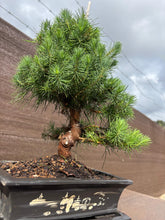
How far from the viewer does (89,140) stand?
1.81ft

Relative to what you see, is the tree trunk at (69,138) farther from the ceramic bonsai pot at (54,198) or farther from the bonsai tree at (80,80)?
the ceramic bonsai pot at (54,198)

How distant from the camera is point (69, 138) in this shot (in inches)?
21.8

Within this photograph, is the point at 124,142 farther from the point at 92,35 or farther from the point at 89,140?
the point at 92,35

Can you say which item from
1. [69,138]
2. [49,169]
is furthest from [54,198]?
[69,138]

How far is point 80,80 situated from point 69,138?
176mm

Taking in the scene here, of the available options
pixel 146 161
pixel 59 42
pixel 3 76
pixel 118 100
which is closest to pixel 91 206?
pixel 118 100

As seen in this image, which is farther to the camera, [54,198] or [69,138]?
[69,138]

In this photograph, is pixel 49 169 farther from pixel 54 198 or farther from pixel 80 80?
pixel 80 80

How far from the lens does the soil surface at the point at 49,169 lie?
44 cm

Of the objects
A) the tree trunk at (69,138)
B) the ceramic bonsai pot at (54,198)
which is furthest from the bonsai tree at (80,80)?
the ceramic bonsai pot at (54,198)

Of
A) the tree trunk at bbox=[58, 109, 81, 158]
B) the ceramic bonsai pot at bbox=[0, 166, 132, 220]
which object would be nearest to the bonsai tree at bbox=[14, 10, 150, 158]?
the tree trunk at bbox=[58, 109, 81, 158]

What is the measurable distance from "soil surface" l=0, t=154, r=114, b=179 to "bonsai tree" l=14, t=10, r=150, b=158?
1.7 inches

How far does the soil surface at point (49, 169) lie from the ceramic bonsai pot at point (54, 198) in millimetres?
38

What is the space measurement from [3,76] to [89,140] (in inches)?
27.2
